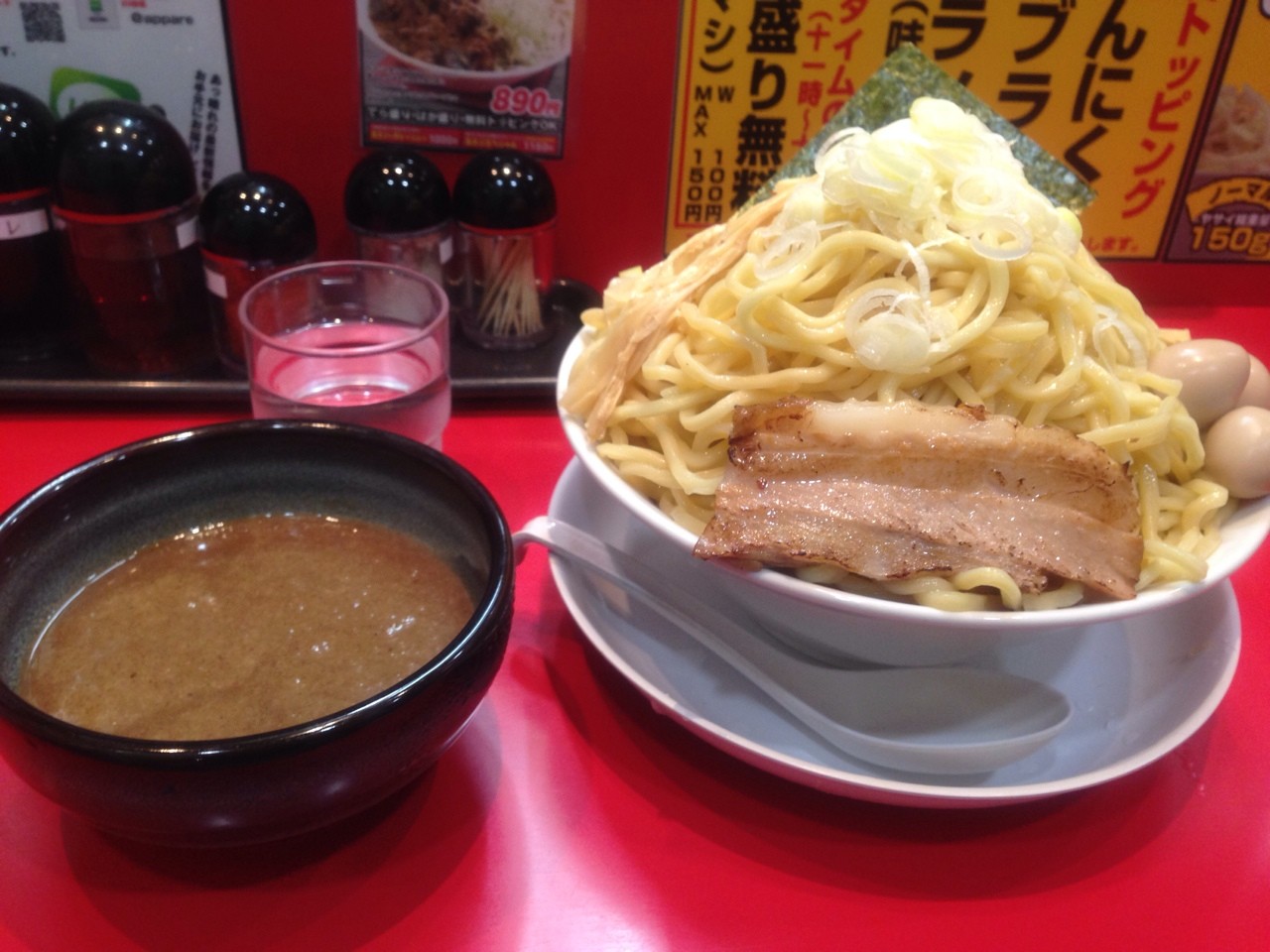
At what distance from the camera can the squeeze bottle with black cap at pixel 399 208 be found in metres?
1.87

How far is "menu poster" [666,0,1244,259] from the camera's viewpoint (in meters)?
1.97

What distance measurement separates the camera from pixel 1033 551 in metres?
1.04

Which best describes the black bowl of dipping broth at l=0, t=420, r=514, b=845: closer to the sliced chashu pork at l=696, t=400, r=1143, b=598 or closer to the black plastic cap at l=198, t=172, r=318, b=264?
the sliced chashu pork at l=696, t=400, r=1143, b=598

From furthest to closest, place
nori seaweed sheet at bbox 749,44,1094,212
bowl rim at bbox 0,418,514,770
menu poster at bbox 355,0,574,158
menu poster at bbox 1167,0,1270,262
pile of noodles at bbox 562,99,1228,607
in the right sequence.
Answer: menu poster at bbox 1167,0,1270,262, menu poster at bbox 355,0,574,158, nori seaweed sheet at bbox 749,44,1094,212, pile of noodles at bbox 562,99,1228,607, bowl rim at bbox 0,418,514,770

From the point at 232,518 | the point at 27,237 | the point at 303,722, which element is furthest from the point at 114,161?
the point at 303,722

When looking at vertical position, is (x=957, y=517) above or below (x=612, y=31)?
below

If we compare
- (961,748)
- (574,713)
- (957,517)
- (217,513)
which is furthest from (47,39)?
(961,748)

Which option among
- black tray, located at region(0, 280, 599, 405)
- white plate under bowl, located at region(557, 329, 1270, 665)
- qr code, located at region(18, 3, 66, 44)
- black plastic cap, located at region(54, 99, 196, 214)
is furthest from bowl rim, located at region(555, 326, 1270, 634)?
qr code, located at region(18, 3, 66, 44)

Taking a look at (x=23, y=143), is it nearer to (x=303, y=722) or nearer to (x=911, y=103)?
(x=303, y=722)

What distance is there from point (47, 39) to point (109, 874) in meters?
1.62

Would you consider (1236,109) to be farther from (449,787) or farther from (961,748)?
(449,787)

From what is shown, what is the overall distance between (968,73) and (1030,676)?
4.58 ft

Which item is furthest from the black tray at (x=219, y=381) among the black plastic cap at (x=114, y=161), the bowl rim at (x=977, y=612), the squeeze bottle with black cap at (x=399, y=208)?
the bowl rim at (x=977, y=612)

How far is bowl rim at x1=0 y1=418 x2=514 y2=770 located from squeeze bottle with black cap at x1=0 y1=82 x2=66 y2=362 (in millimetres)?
917
